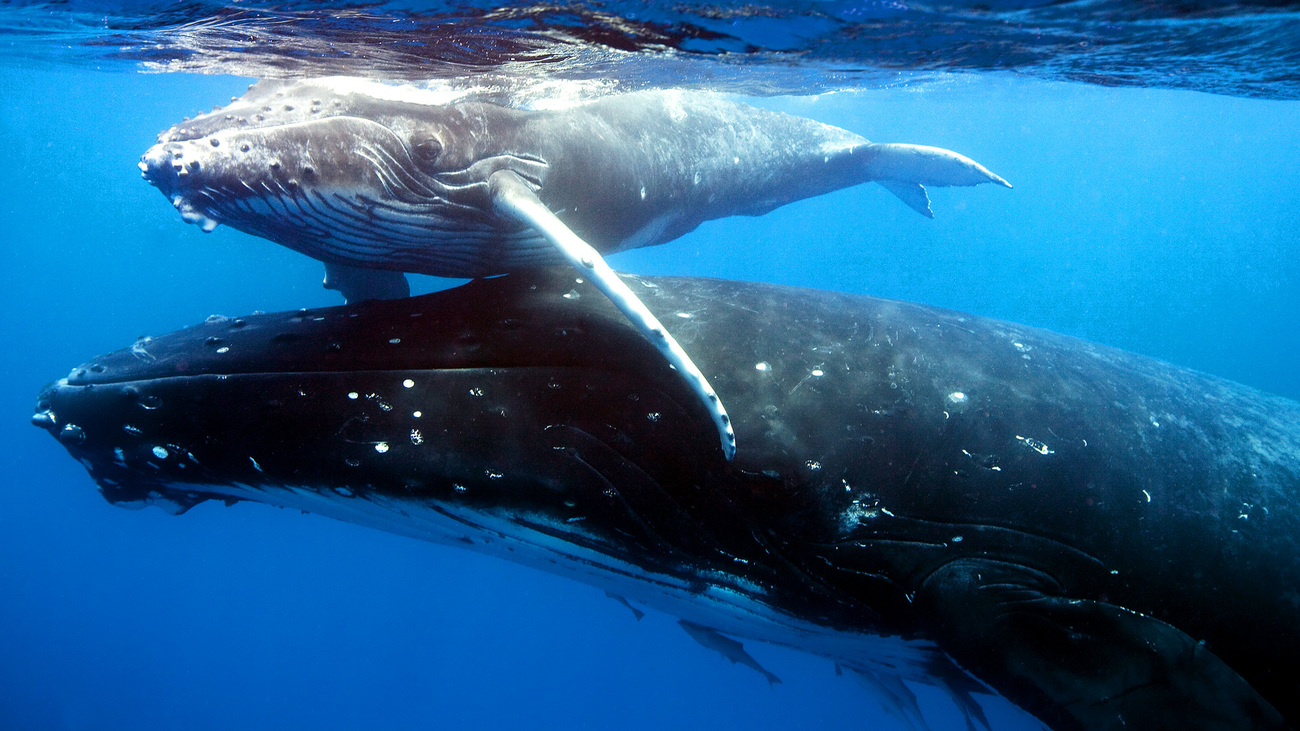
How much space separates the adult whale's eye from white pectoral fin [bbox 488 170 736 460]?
0.59 meters

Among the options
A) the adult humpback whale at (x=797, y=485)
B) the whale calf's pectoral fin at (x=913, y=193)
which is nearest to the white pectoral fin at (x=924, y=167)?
the whale calf's pectoral fin at (x=913, y=193)

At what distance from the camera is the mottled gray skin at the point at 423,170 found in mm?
3152

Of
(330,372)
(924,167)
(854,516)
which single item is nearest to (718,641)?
(854,516)

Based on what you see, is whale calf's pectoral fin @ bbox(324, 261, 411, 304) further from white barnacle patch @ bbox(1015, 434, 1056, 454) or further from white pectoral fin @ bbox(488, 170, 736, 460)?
white barnacle patch @ bbox(1015, 434, 1056, 454)

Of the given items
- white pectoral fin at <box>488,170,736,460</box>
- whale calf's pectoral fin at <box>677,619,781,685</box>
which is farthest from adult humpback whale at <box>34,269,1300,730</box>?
whale calf's pectoral fin at <box>677,619,781,685</box>

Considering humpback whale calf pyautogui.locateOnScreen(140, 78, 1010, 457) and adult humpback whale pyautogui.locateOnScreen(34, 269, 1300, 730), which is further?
humpback whale calf pyautogui.locateOnScreen(140, 78, 1010, 457)

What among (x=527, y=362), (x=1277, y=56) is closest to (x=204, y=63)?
(x=527, y=362)

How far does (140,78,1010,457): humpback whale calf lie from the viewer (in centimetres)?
310

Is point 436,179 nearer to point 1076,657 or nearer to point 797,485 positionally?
point 797,485

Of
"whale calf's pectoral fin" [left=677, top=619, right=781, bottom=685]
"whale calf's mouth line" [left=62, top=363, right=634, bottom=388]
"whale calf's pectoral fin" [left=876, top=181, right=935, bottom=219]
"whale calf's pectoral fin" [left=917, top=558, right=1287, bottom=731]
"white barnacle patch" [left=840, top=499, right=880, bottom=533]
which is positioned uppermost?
"whale calf's mouth line" [left=62, top=363, right=634, bottom=388]

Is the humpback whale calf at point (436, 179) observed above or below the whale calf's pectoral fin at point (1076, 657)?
above

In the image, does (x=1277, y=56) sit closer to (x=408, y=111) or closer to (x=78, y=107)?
(x=408, y=111)

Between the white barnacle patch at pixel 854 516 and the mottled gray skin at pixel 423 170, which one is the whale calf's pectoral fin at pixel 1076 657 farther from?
the mottled gray skin at pixel 423 170

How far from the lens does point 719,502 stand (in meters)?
3.11
